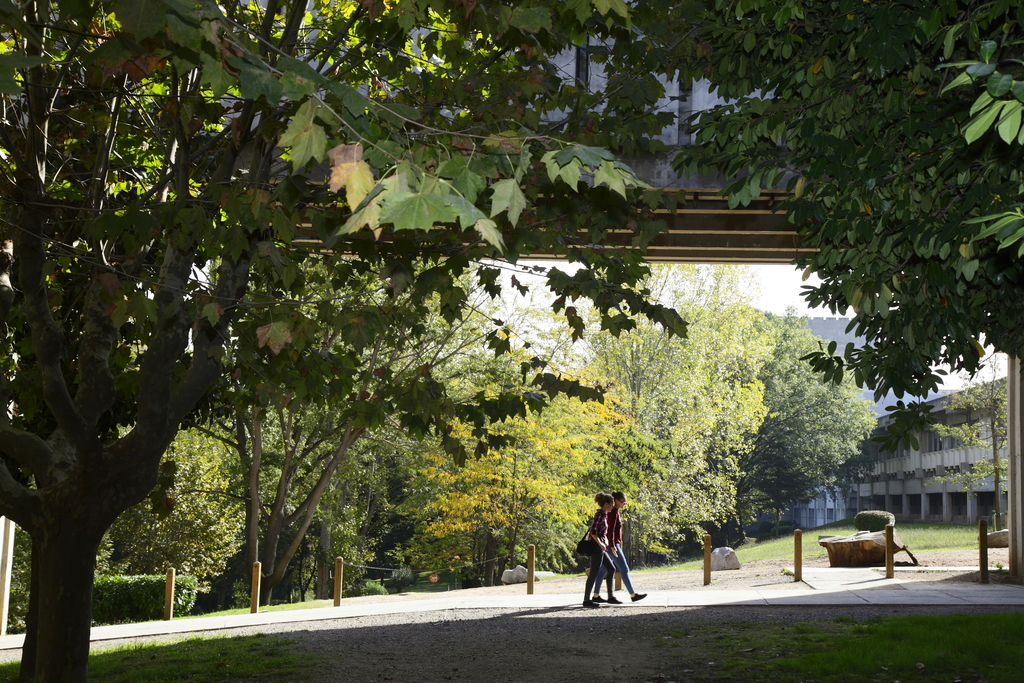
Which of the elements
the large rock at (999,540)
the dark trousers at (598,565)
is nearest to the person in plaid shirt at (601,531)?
the dark trousers at (598,565)

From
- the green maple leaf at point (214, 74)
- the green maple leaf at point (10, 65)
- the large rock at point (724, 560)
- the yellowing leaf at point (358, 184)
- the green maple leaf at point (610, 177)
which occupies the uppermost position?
the green maple leaf at point (214, 74)

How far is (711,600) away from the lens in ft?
43.9

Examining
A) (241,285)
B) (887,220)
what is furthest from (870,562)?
(241,285)

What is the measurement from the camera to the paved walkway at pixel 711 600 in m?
12.2

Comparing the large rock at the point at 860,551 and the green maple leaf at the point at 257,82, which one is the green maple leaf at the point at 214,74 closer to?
the green maple leaf at the point at 257,82

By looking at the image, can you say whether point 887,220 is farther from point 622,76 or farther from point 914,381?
point 622,76

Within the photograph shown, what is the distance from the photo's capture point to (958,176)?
4949 mm

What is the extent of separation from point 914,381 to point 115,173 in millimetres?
7547

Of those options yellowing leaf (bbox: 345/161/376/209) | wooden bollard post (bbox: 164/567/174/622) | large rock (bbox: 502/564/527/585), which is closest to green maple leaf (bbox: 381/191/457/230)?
yellowing leaf (bbox: 345/161/376/209)

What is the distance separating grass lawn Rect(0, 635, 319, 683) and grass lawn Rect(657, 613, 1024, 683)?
3949 mm

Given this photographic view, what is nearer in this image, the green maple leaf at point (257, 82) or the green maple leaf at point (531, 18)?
the green maple leaf at point (257, 82)

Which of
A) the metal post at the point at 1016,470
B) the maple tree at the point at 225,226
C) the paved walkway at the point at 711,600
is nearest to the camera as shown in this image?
the maple tree at the point at 225,226

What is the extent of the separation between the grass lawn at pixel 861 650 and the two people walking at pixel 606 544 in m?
2.20

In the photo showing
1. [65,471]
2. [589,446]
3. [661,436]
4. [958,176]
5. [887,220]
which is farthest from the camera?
[661,436]
